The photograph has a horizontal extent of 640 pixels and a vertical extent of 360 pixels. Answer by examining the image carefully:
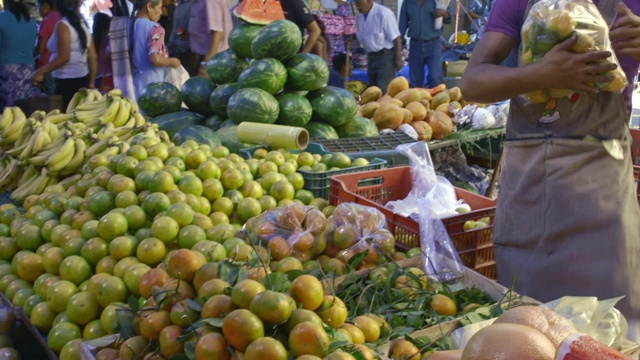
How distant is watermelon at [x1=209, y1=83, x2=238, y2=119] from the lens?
4.57m

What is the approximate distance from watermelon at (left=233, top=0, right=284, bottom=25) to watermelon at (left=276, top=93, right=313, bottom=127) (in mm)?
934

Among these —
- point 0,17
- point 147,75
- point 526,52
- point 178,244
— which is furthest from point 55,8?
point 526,52

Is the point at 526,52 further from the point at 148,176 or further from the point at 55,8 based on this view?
the point at 55,8

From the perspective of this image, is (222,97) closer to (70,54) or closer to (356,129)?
(356,129)

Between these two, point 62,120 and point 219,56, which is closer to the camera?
point 62,120

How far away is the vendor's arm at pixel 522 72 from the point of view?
169cm

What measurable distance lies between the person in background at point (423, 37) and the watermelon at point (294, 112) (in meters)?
5.22

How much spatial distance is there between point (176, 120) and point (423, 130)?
191 centimetres

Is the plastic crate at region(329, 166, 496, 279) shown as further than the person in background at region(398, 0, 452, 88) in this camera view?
No

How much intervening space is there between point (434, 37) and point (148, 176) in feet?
23.4

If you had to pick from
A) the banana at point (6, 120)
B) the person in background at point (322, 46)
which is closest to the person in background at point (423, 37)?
the person in background at point (322, 46)

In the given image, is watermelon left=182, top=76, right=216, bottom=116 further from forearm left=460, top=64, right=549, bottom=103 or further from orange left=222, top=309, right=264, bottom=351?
orange left=222, top=309, right=264, bottom=351

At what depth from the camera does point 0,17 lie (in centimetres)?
676

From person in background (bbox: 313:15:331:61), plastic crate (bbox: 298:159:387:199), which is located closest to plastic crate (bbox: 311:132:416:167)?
plastic crate (bbox: 298:159:387:199)
